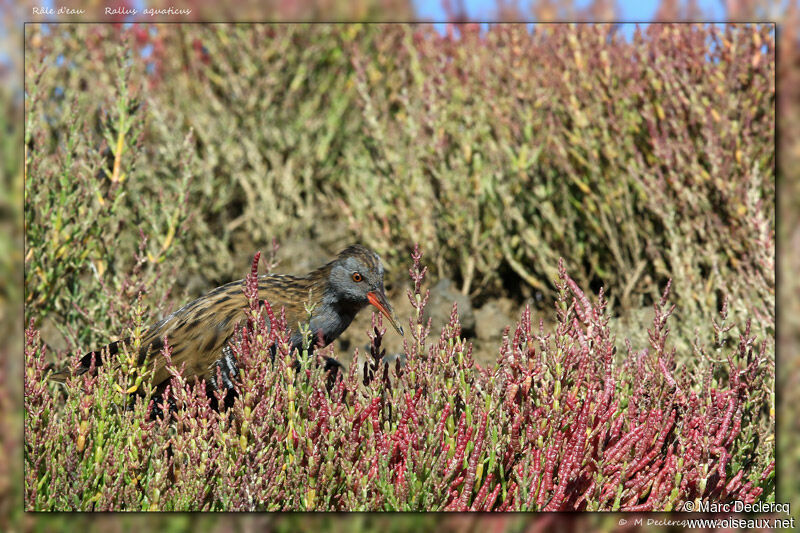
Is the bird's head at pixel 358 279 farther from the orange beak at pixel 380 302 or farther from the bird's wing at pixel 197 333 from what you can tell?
the bird's wing at pixel 197 333

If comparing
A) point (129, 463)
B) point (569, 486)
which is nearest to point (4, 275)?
point (129, 463)

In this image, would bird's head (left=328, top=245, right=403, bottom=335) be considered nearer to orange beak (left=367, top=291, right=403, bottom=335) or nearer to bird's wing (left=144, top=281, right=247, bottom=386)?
orange beak (left=367, top=291, right=403, bottom=335)

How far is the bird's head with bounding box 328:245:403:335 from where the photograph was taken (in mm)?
3572

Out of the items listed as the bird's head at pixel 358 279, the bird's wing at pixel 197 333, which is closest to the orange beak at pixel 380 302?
the bird's head at pixel 358 279

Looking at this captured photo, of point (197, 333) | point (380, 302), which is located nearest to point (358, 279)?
point (380, 302)

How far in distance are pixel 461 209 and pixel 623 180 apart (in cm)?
101

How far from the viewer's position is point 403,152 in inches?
222

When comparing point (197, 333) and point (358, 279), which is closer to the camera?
point (197, 333)

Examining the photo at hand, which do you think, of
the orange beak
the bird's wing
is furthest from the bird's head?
the bird's wing

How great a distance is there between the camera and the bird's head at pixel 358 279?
11.7 ft

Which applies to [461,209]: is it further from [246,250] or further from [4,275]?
[4,275]

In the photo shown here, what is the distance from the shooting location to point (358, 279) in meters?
3.58

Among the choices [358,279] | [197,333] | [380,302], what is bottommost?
[197,333]

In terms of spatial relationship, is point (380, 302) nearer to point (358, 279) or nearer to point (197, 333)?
point (358, 279)
